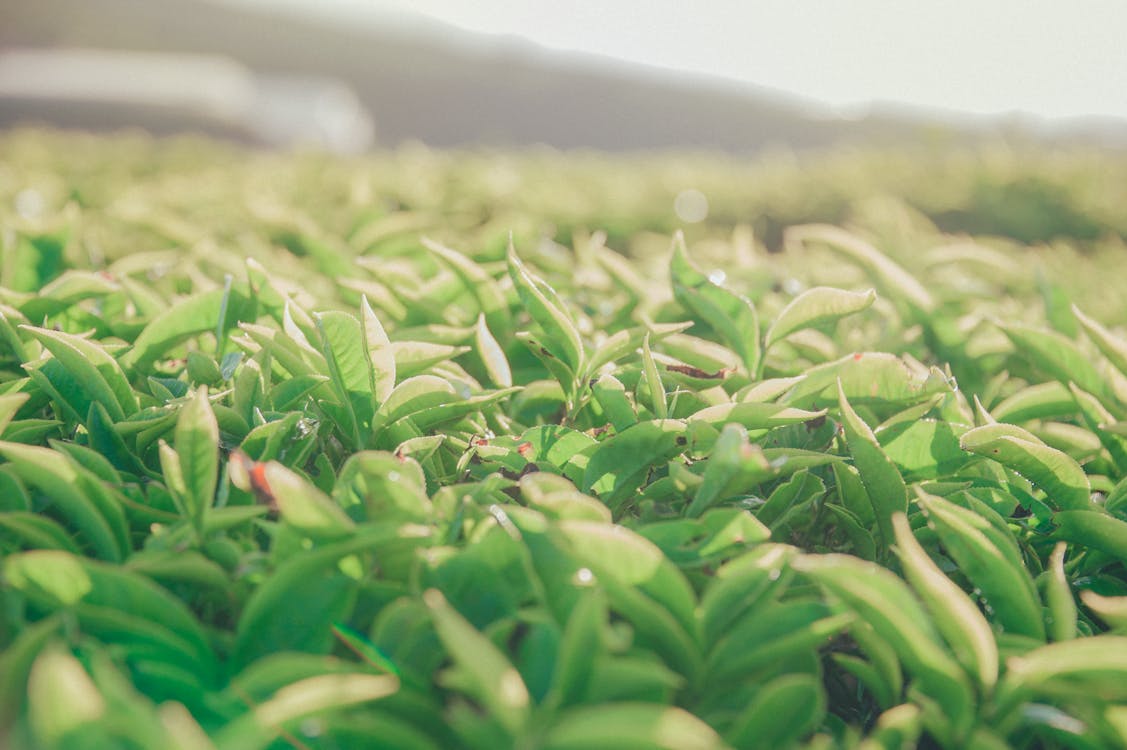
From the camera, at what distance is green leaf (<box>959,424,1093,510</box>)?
135 centimetres

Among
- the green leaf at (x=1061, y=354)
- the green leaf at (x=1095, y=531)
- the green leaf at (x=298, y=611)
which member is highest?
the green leaf at (x=1061, y=354)

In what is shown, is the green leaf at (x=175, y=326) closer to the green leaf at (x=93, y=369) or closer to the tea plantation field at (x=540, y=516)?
the tea plantation field at (x=540, y=516)

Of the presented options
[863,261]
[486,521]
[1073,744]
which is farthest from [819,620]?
[863,261]

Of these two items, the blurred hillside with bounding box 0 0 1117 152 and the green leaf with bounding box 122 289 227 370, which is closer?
the green leaf with bounding box 122 289 227 370

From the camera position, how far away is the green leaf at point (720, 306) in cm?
176

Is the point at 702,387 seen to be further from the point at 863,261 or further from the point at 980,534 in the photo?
the point at 863,261

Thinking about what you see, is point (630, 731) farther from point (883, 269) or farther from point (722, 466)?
point (883, 269)

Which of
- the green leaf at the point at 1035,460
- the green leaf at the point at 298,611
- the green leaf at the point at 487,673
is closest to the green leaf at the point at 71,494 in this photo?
the green leaf at the point at 298,611

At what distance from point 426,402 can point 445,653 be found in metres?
0.45

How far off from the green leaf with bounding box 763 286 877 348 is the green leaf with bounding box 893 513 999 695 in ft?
2.17

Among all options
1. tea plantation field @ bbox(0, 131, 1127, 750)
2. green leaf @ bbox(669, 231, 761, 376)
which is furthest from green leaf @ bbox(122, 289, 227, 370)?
green leaf @ bbox(669, 231, 761, 376)

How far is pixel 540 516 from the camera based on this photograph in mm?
1057

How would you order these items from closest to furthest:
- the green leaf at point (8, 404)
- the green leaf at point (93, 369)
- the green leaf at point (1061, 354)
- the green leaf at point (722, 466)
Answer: the green leaf at point (722, 466) → the green leaf at point (8, 404) → the green leaf at point (93, 369) → the green leaf at point (1061, 354)

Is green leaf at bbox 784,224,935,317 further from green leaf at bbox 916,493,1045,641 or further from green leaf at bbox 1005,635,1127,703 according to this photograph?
green leaf at bbox 1005,635,1127,703
